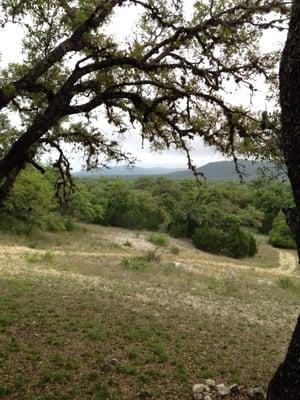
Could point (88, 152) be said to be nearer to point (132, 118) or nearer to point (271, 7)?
point (132, 118)

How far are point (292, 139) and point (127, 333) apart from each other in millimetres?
6867

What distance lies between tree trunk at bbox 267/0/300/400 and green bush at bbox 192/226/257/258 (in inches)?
1736

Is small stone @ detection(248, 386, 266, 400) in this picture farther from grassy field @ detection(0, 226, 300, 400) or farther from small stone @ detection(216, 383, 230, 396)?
grassy field @ detection(0, 226, 300, 400)

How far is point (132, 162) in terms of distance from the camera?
11.3 m

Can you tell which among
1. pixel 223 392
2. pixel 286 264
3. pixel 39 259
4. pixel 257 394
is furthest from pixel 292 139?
pixel 286 264

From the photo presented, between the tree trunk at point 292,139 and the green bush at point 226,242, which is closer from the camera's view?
the tree trunk at point 292,139

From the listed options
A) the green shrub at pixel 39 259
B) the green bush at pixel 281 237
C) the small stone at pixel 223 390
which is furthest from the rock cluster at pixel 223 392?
the green bush at pixel 281 237

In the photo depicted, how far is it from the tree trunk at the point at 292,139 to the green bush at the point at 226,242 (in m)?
44.1

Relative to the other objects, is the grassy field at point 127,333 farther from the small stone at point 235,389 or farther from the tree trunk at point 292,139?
the tree trunk at point 292,139

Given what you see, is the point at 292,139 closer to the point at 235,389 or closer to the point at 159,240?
the point at 235,389

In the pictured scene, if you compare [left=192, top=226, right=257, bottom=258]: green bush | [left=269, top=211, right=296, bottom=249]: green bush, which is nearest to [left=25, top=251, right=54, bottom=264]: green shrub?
[left=192, top=226, right=257, bottom=258]: green bush

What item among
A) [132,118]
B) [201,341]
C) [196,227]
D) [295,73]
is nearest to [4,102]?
[132,118]

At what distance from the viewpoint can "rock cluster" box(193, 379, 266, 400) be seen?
23.0 feet

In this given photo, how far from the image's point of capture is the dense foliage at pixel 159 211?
125 feet
